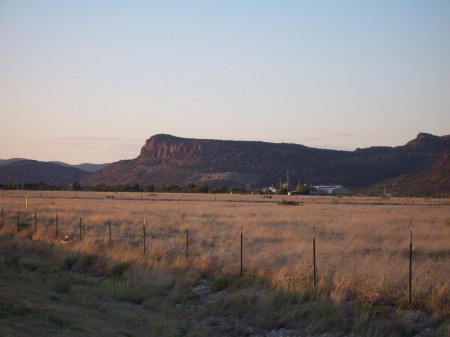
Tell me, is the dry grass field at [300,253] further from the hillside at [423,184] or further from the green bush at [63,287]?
the hillside at [423,184]

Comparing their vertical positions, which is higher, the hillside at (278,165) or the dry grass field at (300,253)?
the hillside at (278,165)

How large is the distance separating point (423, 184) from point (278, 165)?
49.5 metres

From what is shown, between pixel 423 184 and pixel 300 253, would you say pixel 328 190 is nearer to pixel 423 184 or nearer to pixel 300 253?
pixel 423 184

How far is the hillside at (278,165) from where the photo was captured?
15862cm

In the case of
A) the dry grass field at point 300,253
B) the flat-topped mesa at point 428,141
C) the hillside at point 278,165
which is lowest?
the dry grass field at point 300,253

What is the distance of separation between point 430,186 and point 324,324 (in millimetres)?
116151

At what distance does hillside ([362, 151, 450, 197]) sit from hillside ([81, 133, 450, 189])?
1503cm

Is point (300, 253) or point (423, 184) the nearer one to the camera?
point (300, 253)

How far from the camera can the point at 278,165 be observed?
555 ft

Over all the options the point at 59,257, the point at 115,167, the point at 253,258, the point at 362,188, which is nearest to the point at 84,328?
the point at 253,258

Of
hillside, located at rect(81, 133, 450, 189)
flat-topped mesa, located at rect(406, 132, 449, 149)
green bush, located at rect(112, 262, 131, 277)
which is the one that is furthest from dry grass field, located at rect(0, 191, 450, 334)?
flat-topped mesa, located at rect(406, 132, 449, 149)

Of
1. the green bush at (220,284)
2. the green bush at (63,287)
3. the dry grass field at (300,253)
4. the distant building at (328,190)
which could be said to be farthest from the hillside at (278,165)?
the green bush at (63,287)

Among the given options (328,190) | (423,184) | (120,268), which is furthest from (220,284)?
(328,190)

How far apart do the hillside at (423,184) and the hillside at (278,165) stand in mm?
15031
